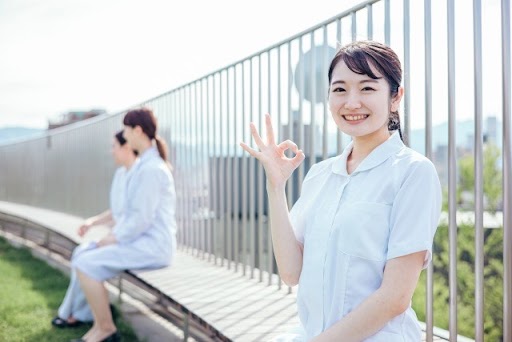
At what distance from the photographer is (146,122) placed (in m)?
4.88

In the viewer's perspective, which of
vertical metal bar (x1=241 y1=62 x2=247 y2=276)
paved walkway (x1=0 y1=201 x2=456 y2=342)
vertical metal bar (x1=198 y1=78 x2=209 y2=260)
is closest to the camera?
paved walkway (x1=0 y1=201 x2=456 y2=342)

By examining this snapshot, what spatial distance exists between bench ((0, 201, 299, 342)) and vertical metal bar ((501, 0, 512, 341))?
1.08 m

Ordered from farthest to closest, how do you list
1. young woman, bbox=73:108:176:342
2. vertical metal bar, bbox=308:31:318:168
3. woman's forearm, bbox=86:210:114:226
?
woman's forearm, bbox=86:210:114:226 < young woman, bbox=73:108:176:342 < vertical metal bar, bbox=308:31:318:168

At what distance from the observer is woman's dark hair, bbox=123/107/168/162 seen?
15.9 feet

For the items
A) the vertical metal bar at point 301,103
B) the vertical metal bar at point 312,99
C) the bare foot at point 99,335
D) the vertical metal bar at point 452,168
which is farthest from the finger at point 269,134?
the bare foot at point 99,335

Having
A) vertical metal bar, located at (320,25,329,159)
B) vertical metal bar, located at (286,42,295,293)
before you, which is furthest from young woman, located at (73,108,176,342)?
vertical metal bar, located at (320,25,329,159)

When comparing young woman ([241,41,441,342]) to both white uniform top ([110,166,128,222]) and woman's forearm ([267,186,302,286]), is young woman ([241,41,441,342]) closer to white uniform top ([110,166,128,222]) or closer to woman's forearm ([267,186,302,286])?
woman's forearm ([267,186,302,286])

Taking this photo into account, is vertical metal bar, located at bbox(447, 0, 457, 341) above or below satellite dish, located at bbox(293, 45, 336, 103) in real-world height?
below

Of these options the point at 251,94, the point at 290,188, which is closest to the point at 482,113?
the point at 290,188

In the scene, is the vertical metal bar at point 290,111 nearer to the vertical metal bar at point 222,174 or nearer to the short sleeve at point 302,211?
the vertical metal bar at point 222,174

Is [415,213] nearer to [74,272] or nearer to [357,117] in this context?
[357,117]

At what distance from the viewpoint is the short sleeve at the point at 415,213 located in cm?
180

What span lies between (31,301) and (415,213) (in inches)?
176

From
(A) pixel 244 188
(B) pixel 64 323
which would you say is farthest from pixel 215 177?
(B) pixel 64 323
